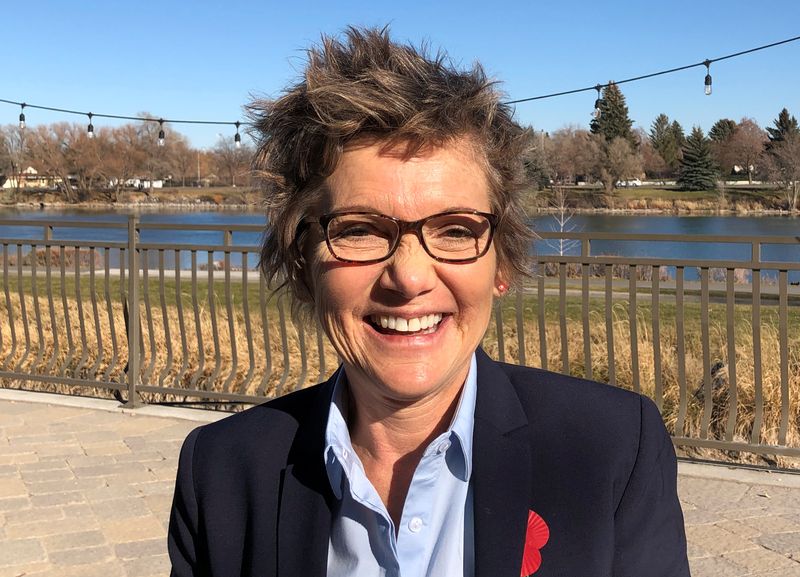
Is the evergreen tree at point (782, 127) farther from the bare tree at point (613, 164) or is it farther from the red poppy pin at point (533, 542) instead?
the red poppy pin at point (533, 542)

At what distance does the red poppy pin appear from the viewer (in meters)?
1.35

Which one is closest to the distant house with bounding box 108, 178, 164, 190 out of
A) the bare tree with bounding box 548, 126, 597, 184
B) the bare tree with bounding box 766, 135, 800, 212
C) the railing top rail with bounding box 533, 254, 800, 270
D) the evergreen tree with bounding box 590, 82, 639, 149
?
the bare tree with bounding box 548, 126, 597, 184

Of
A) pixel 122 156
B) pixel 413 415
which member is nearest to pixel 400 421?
pixel 413 415

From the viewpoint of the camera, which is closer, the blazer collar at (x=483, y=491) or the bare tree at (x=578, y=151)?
the blazer collar at (x=483, y=491)

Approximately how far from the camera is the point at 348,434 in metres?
1.60

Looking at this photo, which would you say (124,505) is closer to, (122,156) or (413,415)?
(413,415)

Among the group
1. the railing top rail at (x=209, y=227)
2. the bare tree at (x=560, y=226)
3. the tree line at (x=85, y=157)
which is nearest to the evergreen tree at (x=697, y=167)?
the tree line at (x=85, y=157)

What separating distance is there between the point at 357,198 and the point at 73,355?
20.5ft

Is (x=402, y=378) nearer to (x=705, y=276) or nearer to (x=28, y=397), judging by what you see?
(x=705, y=276)

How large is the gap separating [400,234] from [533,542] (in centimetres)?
58

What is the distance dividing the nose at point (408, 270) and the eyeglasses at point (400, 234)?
0.01 meters

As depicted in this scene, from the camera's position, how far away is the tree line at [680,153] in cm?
6119

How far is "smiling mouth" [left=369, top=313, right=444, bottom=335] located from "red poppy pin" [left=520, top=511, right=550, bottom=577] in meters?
0.37

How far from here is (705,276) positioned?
4.79 meters
